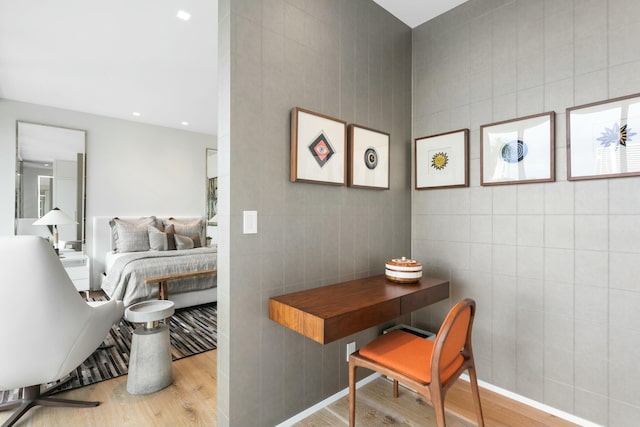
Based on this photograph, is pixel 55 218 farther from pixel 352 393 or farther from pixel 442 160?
pixel 442 160

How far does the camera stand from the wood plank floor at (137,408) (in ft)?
6.07

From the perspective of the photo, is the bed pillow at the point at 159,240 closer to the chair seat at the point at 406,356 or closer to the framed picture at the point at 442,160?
the framed picture at the point at 442,160

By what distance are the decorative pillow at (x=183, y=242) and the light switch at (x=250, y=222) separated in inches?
Answer: 138

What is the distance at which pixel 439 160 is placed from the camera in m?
2.46

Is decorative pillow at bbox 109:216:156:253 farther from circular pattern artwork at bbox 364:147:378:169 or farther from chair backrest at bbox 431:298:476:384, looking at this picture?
chair backrest at bbox 431:298:476:384

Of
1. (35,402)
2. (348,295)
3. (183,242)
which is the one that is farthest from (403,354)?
(183,242)

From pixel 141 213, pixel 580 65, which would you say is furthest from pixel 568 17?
pixel 141 213

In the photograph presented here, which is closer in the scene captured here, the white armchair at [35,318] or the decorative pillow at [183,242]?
the white armchair at [35,318]

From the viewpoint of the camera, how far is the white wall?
416 centimetres

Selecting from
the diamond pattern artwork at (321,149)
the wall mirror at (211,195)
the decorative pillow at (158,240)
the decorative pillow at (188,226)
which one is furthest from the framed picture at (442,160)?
the wall mirror at (211,195)

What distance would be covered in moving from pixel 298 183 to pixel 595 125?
5.61 feet

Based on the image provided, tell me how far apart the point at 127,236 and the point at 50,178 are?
4.24 ft

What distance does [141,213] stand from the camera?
205 inches

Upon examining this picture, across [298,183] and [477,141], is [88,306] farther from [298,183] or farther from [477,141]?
[477,141]
